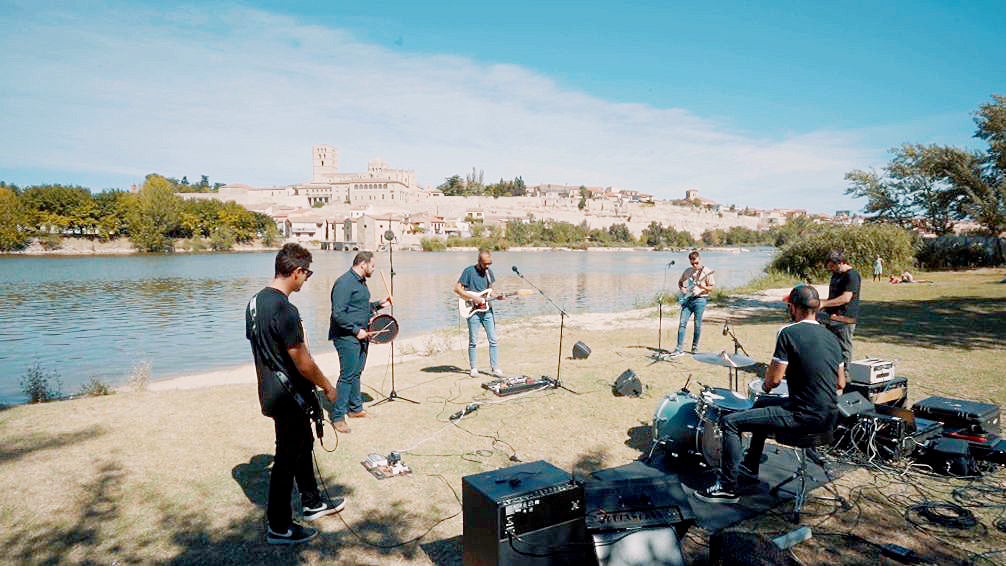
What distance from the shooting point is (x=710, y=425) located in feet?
15.6

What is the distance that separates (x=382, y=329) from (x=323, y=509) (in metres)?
2.98

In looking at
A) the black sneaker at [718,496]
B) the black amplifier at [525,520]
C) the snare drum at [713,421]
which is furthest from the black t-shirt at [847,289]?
the black amplifier at [525,520]

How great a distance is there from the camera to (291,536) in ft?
12.7


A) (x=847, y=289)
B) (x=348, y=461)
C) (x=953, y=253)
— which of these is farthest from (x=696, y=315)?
(x=953, y=253)

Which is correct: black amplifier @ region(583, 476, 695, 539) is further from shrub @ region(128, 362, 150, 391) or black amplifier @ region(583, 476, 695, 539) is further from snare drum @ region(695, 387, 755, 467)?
shrub @ region(128, 362, 150, 391)

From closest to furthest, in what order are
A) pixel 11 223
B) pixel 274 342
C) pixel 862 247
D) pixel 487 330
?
pixel 274 342 → pixel 487 330 → pixel 862 247 → pixel 11 223

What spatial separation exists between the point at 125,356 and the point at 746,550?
52.3 feet

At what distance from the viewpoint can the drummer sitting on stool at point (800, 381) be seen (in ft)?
13.3

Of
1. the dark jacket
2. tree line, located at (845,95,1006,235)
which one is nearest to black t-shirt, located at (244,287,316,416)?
the dark jacket

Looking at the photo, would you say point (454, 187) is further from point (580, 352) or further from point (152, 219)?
point (580, 352)

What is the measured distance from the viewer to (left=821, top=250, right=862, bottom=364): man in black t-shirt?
738cm

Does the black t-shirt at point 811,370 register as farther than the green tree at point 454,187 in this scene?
No

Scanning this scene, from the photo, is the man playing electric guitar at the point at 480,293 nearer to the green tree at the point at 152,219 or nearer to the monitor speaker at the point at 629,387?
the monitor speaker at the point at 629,387

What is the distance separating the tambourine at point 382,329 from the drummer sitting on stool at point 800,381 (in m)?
4.08
